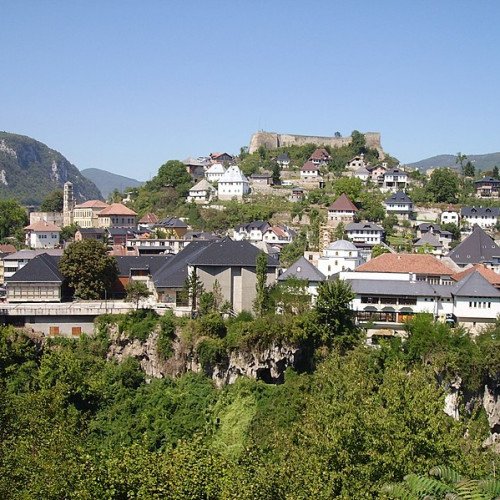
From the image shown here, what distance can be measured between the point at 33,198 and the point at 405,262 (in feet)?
567

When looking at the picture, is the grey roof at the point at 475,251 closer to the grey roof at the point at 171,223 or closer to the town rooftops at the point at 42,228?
the grey roof at the point at 171,223

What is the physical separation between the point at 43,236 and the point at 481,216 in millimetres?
43286

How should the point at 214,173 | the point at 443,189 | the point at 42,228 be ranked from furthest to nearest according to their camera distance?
the point at 214,173, the point at 443,189, the point at 42,228

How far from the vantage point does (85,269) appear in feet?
135

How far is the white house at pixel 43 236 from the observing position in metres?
70.1

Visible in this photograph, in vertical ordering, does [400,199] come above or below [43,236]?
above

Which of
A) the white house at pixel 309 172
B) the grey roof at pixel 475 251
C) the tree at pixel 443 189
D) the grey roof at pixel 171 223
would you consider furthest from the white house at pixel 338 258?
the white house at pixel 309 172

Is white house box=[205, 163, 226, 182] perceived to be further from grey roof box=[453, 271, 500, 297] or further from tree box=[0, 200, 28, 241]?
grey roof box=[453, 271, 500, 297]

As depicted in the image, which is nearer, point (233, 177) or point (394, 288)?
point (394, 288)

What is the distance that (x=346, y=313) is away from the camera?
35.5 meters

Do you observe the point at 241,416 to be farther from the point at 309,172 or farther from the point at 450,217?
the point at 309,172

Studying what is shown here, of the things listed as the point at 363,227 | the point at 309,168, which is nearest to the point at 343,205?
the point at 363,227

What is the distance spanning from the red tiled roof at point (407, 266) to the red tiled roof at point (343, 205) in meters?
25.3

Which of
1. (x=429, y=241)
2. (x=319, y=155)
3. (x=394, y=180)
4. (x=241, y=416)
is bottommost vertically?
(x=241, y=416)
